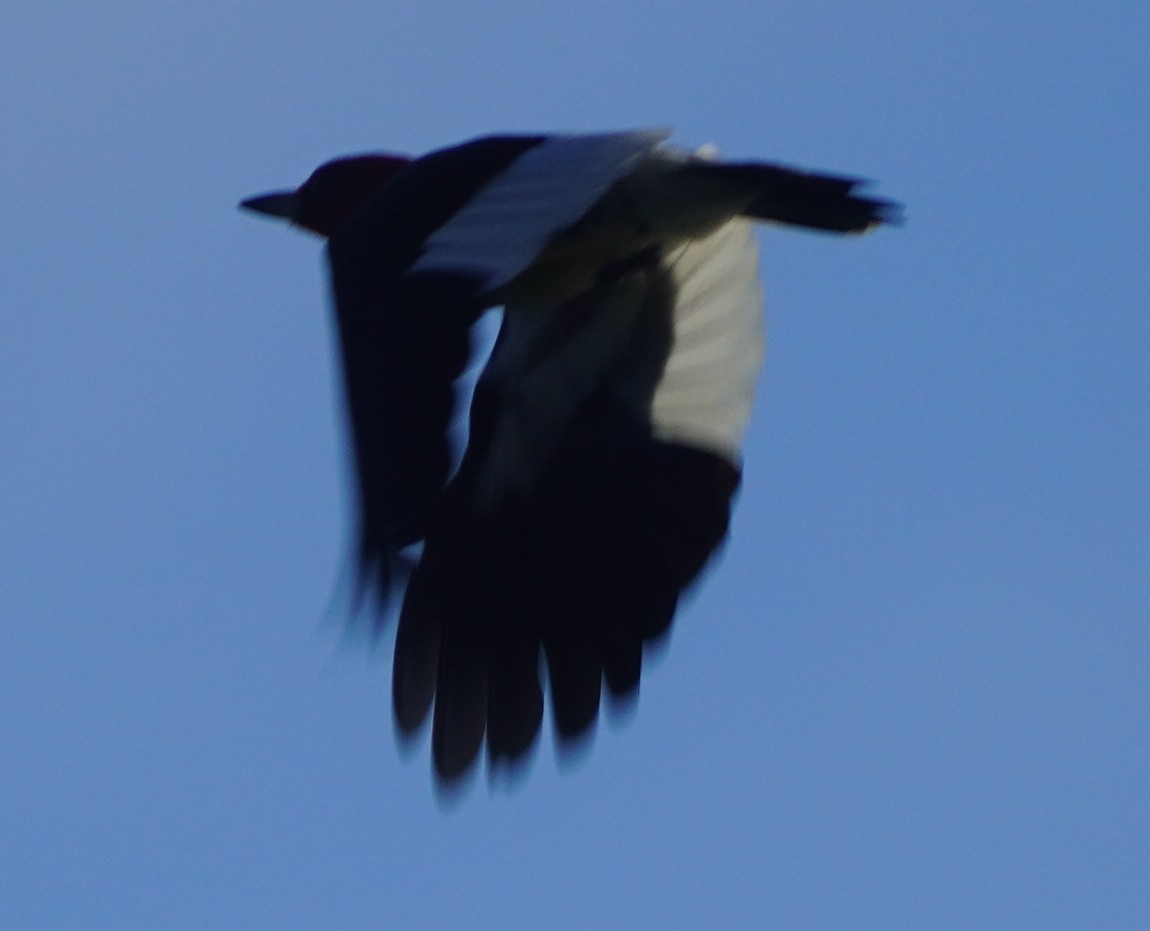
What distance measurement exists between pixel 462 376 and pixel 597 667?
1.40 metres

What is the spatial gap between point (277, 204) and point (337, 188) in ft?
1.13

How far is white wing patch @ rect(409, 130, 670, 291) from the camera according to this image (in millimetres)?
4320

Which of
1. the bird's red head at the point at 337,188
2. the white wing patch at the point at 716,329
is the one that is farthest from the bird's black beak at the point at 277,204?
the white wing patch at the point at 716,329

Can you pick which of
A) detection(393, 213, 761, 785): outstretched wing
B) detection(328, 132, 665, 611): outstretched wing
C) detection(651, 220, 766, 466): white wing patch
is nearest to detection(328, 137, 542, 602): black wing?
detection(328, 132, 665, 611): outstretched wing

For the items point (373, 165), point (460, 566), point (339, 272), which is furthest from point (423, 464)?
point (373, 165)

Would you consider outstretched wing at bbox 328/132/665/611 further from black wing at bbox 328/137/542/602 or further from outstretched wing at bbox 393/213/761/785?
outstretched wing at bbox 393/213/761/785

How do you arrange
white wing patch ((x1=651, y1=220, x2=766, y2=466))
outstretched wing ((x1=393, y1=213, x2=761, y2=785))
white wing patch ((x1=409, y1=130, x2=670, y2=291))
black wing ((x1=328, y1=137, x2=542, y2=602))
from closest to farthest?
black wing ((x1=328, y1=137, x2=542, y2=602)) < white wing patch ((x1=409, y1=130, x2=670, y2=291)) < outstretched wing ((x1=393, y1=213, x2=761, y2=785)) < white wing patch ((x1=651, y1=220, x2=766, y2=466))

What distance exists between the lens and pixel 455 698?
5.08 metres

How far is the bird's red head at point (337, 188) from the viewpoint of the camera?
6.18 metres

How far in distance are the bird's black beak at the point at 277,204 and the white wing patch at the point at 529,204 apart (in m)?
1.51

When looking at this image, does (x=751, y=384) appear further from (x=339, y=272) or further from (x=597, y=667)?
(x=339, y=272)

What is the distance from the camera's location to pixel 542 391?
6.04m

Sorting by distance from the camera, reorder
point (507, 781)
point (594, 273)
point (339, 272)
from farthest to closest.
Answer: point (594, 273) < point (507, 781) < point (339, 272)

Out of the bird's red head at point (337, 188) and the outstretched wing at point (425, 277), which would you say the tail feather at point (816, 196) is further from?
the bird's red head at point (337, 188)
